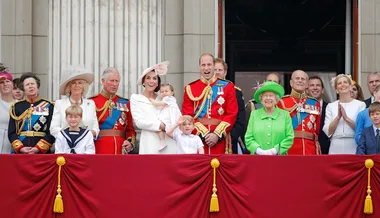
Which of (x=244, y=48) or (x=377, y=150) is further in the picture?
(x=244, y=48)

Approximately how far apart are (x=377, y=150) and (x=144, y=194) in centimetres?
289

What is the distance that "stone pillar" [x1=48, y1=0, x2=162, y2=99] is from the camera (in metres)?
18.2

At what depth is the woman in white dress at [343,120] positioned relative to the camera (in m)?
15.2

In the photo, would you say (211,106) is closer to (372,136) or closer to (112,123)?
(112,123)

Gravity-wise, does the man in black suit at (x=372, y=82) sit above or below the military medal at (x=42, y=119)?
above

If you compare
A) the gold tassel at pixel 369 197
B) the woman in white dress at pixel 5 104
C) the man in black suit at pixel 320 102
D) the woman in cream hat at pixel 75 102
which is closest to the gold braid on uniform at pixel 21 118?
the woman in cream hat at pixel 75 102

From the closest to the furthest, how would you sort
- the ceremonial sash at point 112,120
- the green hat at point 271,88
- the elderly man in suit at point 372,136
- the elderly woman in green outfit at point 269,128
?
the elderly man in suit at point 372,136
the elderly woman in green outfit at point 269,128
the green hat at point 271,88
the ceremonial sash at point 112,120

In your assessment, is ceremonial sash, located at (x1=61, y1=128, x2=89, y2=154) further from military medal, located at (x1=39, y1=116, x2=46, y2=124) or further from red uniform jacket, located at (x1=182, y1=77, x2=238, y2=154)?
red uniform jacket, located at (x1=182, y1=77, x2=238, y2=154)

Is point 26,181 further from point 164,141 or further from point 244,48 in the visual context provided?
point 244,48

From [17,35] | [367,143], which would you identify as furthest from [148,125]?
[17,35]

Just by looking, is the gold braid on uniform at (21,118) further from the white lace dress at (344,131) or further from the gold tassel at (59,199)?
the white lace dress at (344,131)

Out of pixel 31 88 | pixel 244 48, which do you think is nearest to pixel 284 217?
pixel 31 88

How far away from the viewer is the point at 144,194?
46.3 ft

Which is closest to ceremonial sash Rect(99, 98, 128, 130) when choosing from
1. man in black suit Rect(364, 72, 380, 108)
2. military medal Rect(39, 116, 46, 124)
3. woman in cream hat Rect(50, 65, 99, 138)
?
woman in cream hat Rect(50, 65, 99, 138)
